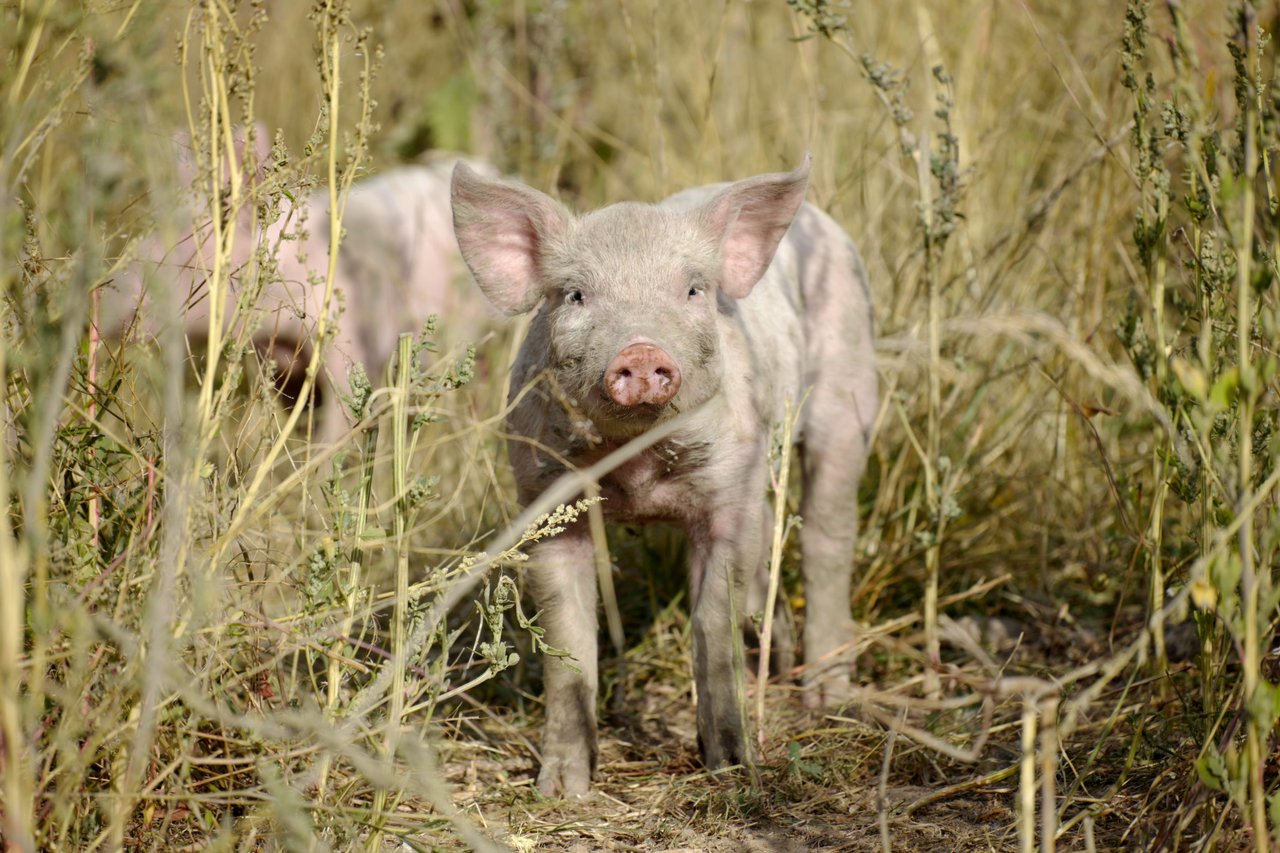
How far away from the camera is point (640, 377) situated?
2.85 m

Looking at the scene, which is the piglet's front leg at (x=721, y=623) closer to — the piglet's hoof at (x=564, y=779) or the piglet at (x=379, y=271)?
the piglet's hoof at (x=564, y=779)

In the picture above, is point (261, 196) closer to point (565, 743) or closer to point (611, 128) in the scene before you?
point (565, 743)

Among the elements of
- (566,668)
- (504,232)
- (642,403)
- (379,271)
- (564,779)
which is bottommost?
(564,779)

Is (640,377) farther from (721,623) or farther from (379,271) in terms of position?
(379,271)

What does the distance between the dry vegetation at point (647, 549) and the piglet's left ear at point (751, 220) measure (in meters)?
0.48

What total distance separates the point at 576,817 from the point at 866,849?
2.27 feet

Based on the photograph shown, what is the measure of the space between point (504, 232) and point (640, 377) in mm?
820

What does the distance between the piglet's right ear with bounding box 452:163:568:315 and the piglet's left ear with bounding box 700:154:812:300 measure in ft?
1.35

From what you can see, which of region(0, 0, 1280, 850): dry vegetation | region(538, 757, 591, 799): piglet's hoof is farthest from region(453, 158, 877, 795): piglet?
region(0, 0, 1280, 850): dry vegetation

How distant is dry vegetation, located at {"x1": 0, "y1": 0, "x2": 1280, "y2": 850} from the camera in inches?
85.5

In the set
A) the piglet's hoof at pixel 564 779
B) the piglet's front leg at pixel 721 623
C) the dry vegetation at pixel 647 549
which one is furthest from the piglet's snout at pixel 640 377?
the piglet's hoof at pixel 564 779

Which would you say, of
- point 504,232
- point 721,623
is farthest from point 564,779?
point 504,232

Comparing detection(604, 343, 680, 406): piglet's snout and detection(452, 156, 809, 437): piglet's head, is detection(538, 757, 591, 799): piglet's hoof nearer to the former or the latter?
detection(452, 156, 809, 437): piglet's head

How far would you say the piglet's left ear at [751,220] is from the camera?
338 centimetres
